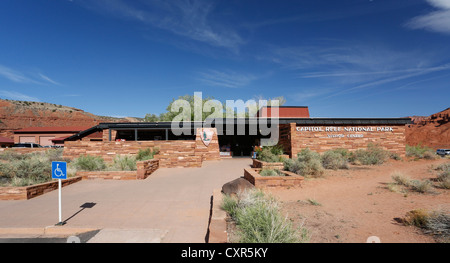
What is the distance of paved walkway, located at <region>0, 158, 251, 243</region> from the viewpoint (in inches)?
172

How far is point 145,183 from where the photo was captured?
9.03 metres

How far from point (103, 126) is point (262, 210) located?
18.7 m

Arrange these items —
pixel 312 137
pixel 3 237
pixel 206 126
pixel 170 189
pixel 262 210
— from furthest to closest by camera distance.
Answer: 1. pixel 206 126
2. pixel 312 137
3. pixel 170 189
4. pixel 3 237
5. pixel 262 210

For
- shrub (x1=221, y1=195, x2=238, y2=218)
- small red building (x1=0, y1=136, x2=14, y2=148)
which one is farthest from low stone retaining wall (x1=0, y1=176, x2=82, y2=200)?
small red building (x1=0, y1=136, x2=14, y2=148)

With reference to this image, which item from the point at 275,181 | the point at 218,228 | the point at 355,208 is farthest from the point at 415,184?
the point at 218,228

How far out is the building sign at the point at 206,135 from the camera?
58.5ft

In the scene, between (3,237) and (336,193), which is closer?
(3,237)

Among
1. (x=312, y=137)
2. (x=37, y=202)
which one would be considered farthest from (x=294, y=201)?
(x=312, y=137)

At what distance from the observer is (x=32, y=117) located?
182 ft

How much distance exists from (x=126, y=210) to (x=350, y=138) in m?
16.8

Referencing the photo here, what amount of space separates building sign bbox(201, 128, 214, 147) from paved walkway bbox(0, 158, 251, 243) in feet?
29.7
